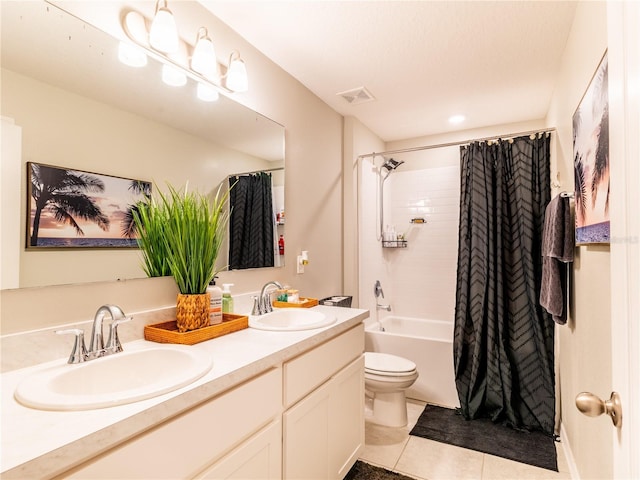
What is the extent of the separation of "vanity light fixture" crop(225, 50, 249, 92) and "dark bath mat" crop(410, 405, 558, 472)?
Answer: 2356 mm

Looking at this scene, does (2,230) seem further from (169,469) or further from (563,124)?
(563,124)

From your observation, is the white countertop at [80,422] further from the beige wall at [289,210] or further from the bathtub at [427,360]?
the bathtub at [427,360]

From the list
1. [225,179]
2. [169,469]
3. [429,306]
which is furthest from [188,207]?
[429,306]

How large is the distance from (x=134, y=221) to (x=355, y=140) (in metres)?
2.17

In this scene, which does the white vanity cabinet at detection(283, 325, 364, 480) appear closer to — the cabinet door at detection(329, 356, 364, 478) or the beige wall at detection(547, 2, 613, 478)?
the cabinet door at detection(329, 356, 364, 478)

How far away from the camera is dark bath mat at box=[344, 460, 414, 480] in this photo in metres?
1.87

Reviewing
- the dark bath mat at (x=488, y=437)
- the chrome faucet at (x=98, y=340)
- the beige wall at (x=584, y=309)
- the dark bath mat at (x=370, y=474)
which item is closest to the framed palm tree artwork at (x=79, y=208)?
the chrome faucet at (x=98, y=340)

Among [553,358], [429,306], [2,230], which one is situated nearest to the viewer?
[2,230]

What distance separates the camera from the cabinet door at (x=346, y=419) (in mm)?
1647

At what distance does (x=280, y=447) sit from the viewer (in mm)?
1269

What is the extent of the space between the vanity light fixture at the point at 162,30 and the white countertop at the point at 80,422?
3.93 feet

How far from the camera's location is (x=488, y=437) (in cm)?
229

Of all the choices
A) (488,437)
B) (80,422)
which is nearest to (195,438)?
(80,422)

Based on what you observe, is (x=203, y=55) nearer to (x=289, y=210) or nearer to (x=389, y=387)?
(x=289, y=210)
